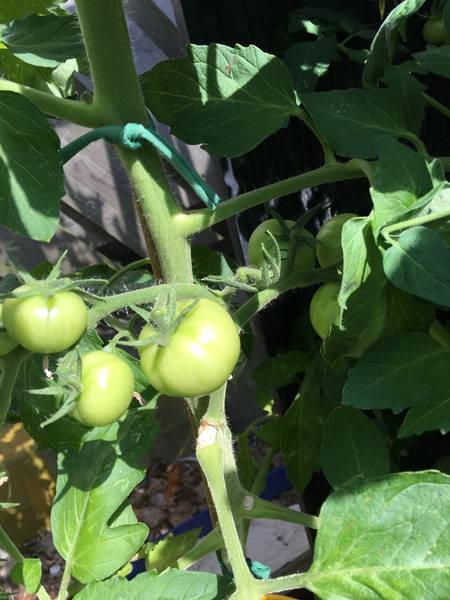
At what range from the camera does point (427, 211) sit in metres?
0.65

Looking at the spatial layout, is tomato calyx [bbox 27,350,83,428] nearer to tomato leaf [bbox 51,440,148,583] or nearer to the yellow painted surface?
tomato leaf [bbox 51,440,148,583]

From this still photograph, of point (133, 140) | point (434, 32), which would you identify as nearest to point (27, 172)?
point (133, 140)

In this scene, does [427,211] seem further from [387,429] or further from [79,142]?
[387,429]

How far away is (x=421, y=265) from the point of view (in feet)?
1.94

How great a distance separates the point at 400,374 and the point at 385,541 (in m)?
0.19

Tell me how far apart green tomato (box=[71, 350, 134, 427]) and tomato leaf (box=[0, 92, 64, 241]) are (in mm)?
125

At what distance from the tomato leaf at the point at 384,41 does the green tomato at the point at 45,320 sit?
0.45 metres

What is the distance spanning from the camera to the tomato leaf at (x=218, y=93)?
765mm

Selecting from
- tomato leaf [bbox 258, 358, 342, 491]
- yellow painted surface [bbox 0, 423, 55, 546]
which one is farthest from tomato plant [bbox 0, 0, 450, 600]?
yellow painted surface [bbox 0, 423, 55, 546]

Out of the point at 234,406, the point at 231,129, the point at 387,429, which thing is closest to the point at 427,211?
the point at 231,129

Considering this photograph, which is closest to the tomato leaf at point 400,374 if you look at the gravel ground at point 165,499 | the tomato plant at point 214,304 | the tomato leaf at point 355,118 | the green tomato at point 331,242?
the tomato plant at point 214,304

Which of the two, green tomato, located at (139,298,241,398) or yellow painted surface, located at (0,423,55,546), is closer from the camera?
green tomato, located at (139,298,241,398)

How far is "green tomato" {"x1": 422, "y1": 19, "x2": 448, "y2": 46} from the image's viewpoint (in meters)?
1.04

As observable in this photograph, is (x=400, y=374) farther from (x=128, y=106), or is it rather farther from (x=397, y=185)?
(x=128, y=106)
